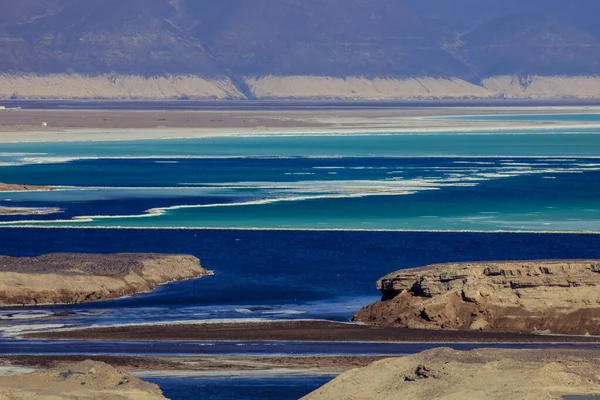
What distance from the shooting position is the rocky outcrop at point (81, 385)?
14070mm

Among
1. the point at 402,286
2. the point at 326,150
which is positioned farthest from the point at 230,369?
the point at 326,150

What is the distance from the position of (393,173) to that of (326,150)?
18465 mm

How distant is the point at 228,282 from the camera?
27047mm

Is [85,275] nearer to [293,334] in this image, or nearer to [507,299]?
[293,334]

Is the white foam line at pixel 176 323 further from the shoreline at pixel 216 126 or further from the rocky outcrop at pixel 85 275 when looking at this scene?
the shoreline at pixel 216 126

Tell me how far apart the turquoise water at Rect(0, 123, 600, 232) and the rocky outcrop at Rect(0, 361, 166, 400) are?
22.1 m

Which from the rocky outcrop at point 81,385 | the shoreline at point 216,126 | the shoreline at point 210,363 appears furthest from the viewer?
the shoreline at point 216,126

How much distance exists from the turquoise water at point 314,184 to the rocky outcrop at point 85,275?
9.48 m

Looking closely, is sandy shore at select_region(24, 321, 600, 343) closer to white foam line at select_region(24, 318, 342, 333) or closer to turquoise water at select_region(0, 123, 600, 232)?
white foam line at select_region(24, 318, 342, 333)

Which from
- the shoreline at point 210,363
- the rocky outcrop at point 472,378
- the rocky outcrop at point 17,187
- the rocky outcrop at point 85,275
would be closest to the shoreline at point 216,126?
the rocky outcrop at point 17,187

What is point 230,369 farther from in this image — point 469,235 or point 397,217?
point 397,217

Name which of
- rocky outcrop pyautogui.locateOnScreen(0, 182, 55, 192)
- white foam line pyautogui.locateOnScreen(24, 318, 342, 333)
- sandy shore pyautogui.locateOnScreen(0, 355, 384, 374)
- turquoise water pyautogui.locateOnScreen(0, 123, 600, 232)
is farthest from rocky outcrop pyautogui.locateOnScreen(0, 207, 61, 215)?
sandy shore pyautogui.locateOnScreen(0, 355, 384, 374)

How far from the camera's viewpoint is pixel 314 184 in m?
50.8

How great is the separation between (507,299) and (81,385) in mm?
8308
